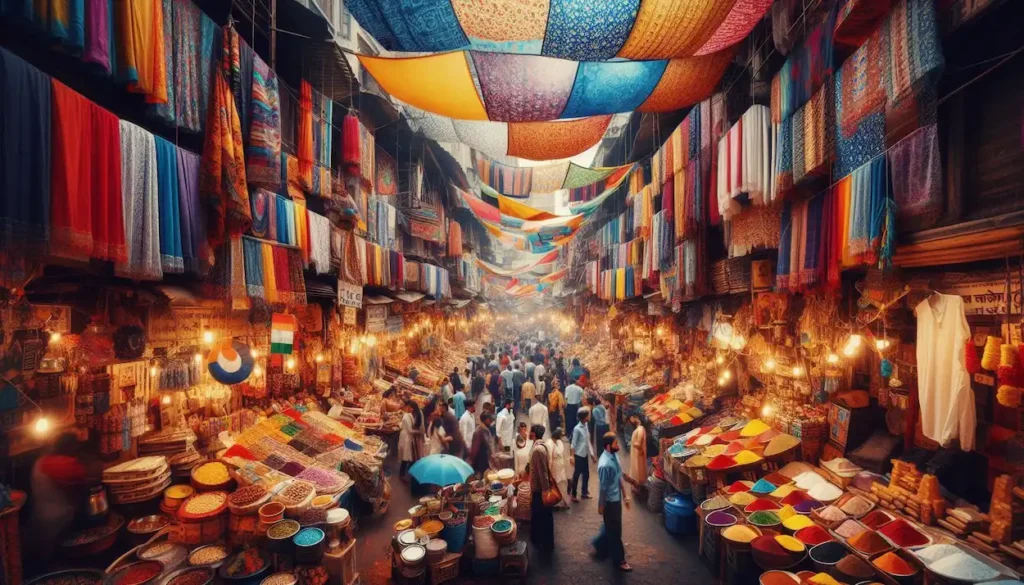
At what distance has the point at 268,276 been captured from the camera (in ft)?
20.2

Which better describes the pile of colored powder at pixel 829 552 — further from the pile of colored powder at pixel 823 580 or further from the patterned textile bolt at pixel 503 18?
the patterned textile bolt at pixel 503 18

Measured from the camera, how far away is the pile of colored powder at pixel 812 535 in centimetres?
520

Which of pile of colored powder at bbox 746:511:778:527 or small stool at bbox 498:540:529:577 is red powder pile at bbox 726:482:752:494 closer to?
pile of colored powder at bbox 746:511:778:527

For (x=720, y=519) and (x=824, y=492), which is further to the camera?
(x=720, y=519)

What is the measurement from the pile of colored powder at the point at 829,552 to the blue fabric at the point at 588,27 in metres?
6.18

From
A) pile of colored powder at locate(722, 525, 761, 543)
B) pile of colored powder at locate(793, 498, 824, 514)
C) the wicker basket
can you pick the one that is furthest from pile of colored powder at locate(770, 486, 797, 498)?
the wicker basket

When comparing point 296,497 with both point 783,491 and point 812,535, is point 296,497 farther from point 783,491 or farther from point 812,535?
point 783,491

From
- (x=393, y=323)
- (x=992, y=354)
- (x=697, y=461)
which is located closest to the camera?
(x=992, y=354)

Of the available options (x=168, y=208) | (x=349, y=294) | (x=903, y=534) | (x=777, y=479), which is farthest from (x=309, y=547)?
(x=903, y=534)

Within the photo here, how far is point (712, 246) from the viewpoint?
9.35 m

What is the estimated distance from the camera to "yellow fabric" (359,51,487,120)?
5.40m

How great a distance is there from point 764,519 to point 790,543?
55 centimetres

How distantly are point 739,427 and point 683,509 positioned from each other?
2.30 m

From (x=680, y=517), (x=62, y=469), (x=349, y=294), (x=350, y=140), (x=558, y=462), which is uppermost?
(x=350, y=140)
